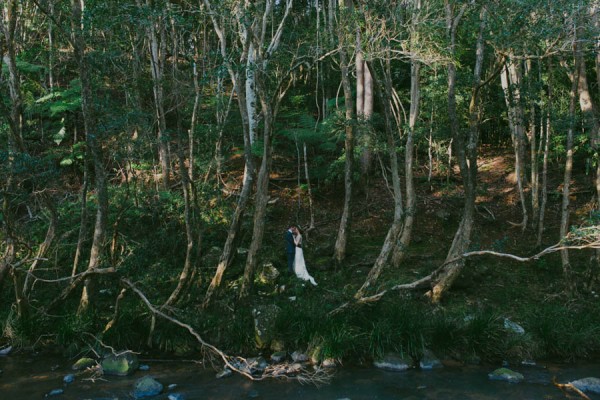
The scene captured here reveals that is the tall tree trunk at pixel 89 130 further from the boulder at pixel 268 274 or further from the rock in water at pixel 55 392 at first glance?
the boulder at pixel 268 274

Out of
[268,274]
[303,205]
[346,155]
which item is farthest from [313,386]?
[303,205]

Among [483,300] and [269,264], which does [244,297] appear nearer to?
[269,264]

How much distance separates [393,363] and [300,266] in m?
4.05

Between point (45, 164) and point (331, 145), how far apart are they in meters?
8.04

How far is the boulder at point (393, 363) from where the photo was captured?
30.2 ft

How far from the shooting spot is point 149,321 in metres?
10.2

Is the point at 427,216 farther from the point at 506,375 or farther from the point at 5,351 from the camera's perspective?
the point at 5,351

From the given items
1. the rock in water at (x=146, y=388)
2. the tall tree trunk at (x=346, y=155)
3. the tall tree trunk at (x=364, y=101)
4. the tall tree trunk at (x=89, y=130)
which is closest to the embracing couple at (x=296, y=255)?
the tall tree trunk at (x=346, y=155)

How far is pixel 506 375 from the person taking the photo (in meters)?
8.77

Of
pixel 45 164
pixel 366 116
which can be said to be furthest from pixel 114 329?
pixel 366 116

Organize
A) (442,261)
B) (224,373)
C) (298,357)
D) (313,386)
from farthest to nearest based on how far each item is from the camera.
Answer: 1. (442,261)
2. (298,357)
3. (224,373)
4. (313,386)

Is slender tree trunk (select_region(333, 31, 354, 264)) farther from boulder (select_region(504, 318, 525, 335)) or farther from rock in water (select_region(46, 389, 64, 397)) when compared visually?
rock in water (select_region(46, 389, 64, 397))

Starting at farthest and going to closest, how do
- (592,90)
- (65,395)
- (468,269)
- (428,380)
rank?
(592,90), (468,269), (428,380), (65,395)

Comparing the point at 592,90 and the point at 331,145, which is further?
the point at 592,90
